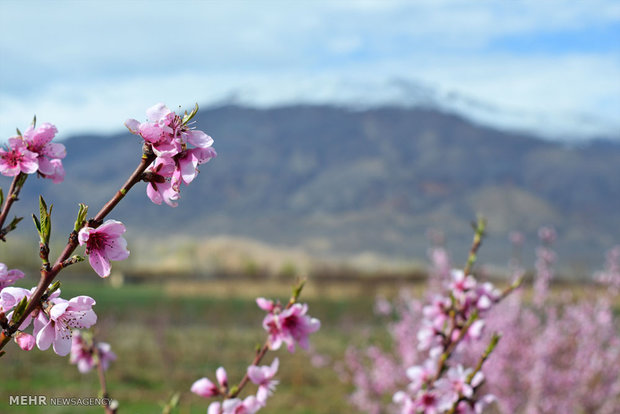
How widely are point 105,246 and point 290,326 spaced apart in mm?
800

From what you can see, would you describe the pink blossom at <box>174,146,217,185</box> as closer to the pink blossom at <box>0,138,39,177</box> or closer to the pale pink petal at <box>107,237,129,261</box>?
the pale pink petal at <box>107,237,129,261</box>

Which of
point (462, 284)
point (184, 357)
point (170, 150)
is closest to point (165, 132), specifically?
point (170, 150)

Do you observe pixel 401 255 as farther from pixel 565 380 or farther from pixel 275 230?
pixel 565 380

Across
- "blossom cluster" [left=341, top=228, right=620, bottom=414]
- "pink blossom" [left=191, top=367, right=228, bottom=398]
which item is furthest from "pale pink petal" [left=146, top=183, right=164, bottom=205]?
"blossom cluster" [left=341, top=228, right=620, bottom=414]

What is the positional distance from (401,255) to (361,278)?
2648 inches

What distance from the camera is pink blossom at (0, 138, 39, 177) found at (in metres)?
1.44

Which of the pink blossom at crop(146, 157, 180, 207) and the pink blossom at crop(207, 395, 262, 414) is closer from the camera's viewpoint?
the pink blossom at crop(146, 157, 180, 207)

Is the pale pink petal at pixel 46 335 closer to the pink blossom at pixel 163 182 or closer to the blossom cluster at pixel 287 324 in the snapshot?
the pink blossom at pixel 163 182

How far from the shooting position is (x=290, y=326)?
2.03 m

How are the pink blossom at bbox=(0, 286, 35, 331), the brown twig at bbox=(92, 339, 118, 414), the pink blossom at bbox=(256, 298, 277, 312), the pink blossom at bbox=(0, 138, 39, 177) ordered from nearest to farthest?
the pink blossom at bbox=(0, 286, 35, 331) < the pink blossom at bbox=(0, 138, 39, 177) < the brown twig at bbox=(92, 339, 118, 414) < the pink blossom at bbox=(256, 298, 277, 312)

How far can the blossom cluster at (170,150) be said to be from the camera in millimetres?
1301

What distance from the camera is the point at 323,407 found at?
14.9m

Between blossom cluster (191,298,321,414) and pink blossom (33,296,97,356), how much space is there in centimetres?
66

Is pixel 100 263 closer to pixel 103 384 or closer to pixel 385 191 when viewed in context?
pixel 103 384
